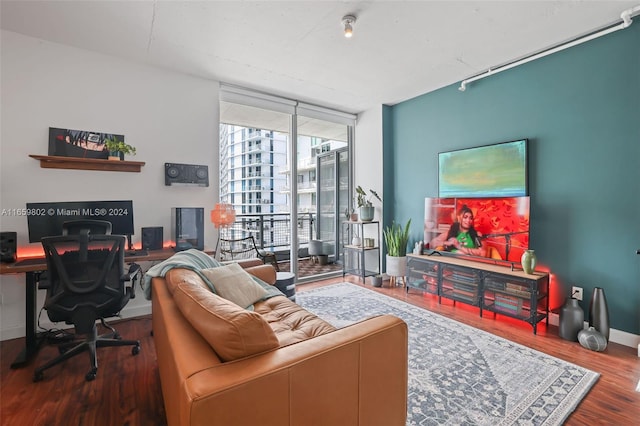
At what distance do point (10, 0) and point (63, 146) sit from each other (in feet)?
3.81

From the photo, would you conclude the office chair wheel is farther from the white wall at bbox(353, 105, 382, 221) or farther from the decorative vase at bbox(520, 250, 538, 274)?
the white wall at bbox(353, 105, 382, 221)

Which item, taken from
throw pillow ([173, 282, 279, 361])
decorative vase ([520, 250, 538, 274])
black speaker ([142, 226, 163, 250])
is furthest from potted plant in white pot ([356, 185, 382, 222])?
throw pillow ([173, 282, 279, 361])

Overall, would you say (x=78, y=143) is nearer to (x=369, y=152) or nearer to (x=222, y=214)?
(x=222, y=214)

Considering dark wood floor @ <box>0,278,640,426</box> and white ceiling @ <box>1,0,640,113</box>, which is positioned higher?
white ceiling @ <box>1,0,640,113</box>

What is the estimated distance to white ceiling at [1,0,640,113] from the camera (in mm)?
2277

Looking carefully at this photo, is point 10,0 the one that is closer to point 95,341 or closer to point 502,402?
point 95,341

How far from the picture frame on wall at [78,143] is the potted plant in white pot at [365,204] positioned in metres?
3.23

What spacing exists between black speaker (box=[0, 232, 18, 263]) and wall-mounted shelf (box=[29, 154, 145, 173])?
2.30ft

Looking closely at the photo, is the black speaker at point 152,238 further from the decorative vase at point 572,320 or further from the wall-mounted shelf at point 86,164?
the decorative vase at point 572,320

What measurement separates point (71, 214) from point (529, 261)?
4.43m

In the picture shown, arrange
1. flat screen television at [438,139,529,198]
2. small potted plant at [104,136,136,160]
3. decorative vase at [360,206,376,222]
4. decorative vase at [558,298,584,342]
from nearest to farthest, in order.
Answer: decorative vase at [558,298,584,342], small potted plant at [104,136,136,160], flat screen television at [438,139,529,198], decorative vase at [360,206,376,222]

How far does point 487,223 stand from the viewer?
10.8 ft

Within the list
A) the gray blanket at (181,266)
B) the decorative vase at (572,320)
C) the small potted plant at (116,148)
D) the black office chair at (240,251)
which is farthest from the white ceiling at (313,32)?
the decorative vase at (572,320)

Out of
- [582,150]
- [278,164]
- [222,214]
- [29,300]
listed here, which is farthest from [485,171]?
[29,300]
